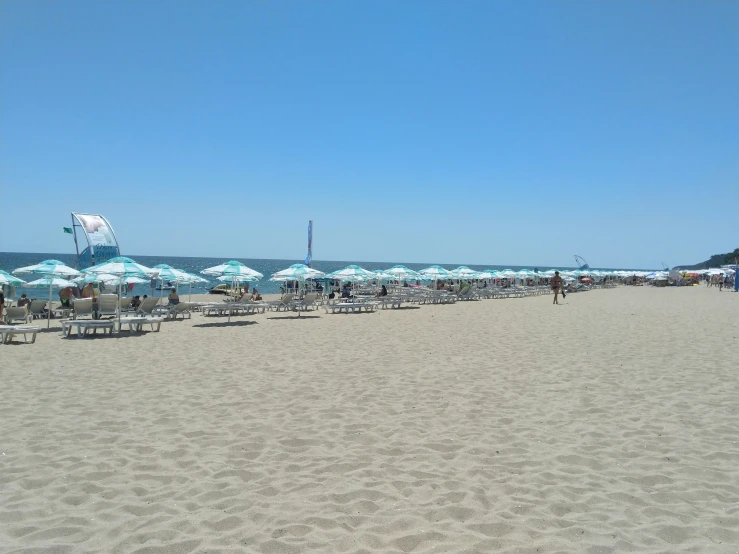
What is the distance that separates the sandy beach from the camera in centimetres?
293

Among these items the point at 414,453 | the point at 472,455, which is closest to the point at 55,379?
the point at 414,453

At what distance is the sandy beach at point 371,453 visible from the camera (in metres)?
2.93

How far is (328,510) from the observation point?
3.18 m

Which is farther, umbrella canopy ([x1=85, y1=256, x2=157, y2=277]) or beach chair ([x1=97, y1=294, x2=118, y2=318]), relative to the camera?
beach chair ([x1=97, y1=294, x2=118, y2=318])

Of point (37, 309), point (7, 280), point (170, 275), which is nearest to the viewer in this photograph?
point (7, 280)

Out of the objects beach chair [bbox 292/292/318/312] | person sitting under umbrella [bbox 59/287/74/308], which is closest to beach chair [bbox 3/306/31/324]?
person sitting under umbrella [bbox 59/287/74/308]

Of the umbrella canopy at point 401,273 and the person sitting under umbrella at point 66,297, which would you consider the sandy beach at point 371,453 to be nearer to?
the person sitting under umbrella at point 66,297

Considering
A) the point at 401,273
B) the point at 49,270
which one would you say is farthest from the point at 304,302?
the point at 401,273

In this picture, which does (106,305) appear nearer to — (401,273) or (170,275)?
(170,275)

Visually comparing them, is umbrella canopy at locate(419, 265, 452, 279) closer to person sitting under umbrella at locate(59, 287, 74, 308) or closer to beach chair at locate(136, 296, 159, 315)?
beach chair at locate(136, 296, 159, 315)

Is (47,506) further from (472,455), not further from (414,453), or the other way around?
(472,455)

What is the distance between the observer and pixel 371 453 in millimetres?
4137

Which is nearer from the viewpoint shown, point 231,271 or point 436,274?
point 231,271

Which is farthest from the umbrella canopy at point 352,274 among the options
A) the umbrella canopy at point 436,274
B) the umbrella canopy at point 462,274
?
the umbrella canopy at point 462,274
